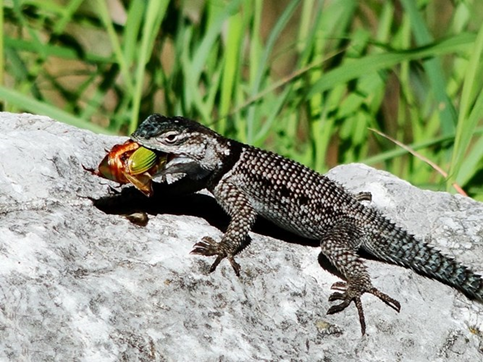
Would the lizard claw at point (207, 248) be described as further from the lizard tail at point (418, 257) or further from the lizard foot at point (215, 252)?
the lizard tail at point (418, 257)

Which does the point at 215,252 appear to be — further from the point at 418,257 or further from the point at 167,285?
the point at 418,257

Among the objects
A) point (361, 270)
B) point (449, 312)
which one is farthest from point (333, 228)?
point (449, 312)

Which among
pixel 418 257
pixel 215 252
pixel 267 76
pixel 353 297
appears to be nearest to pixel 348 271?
pixel 353 297

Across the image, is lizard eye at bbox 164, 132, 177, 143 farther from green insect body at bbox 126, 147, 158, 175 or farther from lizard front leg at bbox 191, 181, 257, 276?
lizard front leg at bbox 191, 181, 257, 276

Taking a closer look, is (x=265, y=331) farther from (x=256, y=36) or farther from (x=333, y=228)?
(x=256, y=36)

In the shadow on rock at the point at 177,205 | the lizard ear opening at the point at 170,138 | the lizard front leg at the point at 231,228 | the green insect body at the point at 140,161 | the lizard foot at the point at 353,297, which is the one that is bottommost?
the shadow on rock at the point at 177,205

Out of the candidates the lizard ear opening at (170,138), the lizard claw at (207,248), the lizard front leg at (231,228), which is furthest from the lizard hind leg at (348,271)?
the lizard ear opening at (170,138)

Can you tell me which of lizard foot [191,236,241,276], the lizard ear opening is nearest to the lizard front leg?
lizard foot [191,236,241,276]
